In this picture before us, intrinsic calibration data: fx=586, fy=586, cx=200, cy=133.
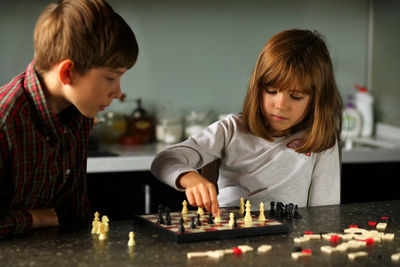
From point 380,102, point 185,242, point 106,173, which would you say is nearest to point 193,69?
point 106,173

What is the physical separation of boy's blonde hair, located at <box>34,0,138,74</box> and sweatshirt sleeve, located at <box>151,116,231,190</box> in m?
0.35

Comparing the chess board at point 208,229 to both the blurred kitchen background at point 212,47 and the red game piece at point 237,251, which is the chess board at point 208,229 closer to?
the red game piece at point 237,251

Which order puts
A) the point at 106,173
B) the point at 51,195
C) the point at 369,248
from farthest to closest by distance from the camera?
1. the point at 106,173
2. the point at 51,195
3. the point at 369,248

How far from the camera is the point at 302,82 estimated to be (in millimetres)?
1769

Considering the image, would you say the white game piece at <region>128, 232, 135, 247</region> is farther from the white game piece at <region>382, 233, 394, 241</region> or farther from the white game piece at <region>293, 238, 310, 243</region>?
the white game piece at <region>382, 233, 394, 241</region>

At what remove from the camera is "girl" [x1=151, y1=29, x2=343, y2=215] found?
1.78 metres

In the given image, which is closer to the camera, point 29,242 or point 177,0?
point 29,242

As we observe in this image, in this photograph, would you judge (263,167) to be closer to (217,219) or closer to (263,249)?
(217,219)

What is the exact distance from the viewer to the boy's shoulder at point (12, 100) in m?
1.29

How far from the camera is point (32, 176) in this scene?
1.38 m

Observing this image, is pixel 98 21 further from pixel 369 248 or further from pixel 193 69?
pixel 193 69

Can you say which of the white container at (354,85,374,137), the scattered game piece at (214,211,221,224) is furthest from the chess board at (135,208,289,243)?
the white container at (354,85,374,137)

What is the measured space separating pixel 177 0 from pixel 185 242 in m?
2.25

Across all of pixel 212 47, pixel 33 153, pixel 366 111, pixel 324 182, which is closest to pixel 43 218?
pixel 33 153
